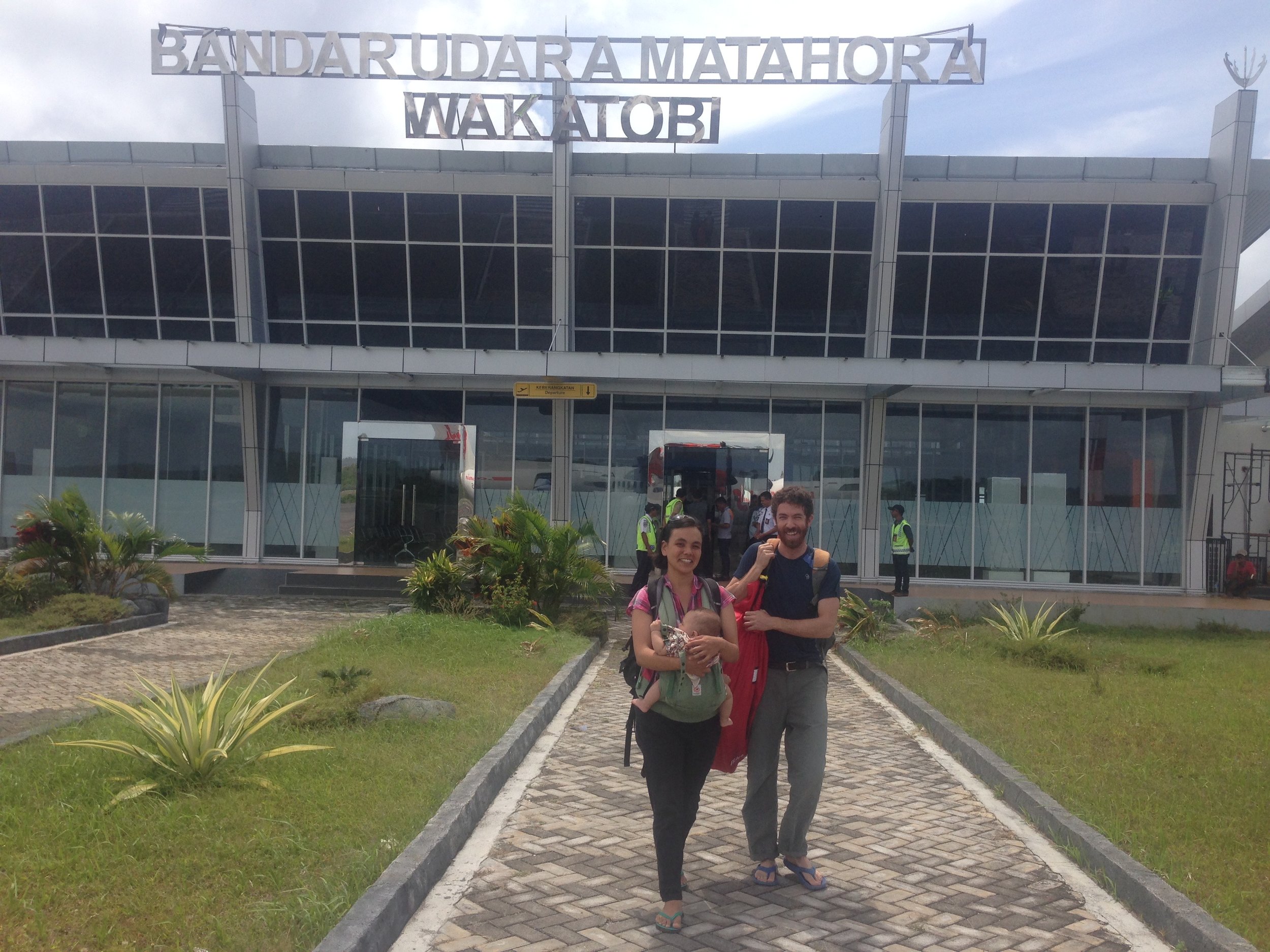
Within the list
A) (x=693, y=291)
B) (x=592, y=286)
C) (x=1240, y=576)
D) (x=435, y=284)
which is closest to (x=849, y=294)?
(x=693, y=291)

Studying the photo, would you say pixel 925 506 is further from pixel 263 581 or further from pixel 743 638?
pixel 743 638

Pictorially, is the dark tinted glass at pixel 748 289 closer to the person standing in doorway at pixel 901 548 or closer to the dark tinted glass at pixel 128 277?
the person standing in doorway at pixel 901 548

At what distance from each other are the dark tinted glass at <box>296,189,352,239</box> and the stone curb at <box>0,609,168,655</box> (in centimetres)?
968

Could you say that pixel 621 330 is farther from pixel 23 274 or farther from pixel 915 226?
pixel 23 274

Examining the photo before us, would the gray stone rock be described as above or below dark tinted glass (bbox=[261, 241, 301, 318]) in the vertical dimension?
below

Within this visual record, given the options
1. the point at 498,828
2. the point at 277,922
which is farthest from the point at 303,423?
the point at 277,922

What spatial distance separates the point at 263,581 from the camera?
21.1 m

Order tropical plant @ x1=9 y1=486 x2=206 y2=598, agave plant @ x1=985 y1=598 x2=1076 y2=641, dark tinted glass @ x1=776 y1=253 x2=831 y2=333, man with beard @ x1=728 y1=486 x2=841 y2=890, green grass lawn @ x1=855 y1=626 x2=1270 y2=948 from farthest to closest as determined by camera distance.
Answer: dark tinted glass @ x1=776 y1=253 x2=831 y2=333 < tropical plant @ x1=9 y1=486 x2=206 y2=598 < agave plant @ x1=985 y1=598 x2=1076 y2=641 < green grass lawn @ x1=855 y1=626 x2=1270 y2=948 < man with beard @ x1=728 y1=486 x2=841 y2=890

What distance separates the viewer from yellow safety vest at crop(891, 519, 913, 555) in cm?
1917

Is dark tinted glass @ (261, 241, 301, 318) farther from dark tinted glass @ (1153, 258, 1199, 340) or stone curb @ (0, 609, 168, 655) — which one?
dark tinted glass @ (1153, 258, 1199, 340)

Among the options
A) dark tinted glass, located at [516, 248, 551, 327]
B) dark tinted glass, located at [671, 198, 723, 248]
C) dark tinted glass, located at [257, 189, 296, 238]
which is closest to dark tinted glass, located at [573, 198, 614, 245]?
dark tinted glass, located at [516, 248, 551, 327]

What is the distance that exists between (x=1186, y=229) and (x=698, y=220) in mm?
9766

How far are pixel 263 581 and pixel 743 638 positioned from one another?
57.2ft

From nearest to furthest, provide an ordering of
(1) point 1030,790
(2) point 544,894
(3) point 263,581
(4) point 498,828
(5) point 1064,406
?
(2) point 544,894
(4) point 498,828
(1) point 1030,790
(3) point 263,581
(5) point 1064,406
